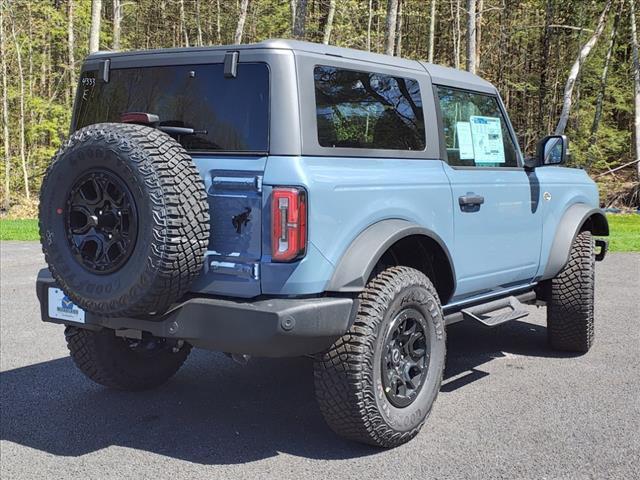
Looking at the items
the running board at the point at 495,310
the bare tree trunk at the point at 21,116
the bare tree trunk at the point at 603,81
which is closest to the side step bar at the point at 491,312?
the running board at the point at 495,310

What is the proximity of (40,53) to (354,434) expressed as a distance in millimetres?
29753

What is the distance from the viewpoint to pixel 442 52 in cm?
3978

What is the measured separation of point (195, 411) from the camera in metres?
4.44

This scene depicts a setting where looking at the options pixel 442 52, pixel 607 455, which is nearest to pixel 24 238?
pixel 607 455

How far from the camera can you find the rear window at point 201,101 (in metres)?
3.54

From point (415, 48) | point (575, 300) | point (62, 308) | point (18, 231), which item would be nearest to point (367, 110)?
point (62, 308)

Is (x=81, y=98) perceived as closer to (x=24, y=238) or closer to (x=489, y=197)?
(x=489, y=197)

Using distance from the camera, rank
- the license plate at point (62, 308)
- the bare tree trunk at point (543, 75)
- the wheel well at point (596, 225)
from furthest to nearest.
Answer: the bare tree trunk at point (543, 75)
the wheel well at point (596, 225)
the license plate at point (62, 308)

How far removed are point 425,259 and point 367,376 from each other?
103 cm

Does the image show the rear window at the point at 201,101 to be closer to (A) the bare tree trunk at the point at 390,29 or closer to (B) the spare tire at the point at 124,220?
(B) the spare tire at the point at 124,220

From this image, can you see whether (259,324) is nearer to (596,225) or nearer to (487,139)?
(487,139)

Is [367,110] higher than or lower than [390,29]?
lower

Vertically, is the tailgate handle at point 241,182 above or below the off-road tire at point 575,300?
above

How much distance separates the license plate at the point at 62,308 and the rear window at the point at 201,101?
1.05 m
